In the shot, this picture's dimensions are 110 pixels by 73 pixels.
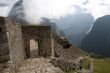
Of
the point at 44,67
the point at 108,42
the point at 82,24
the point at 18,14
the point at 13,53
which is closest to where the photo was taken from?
the point at 13,53

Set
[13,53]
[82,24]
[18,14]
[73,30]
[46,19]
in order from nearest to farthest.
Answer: [13,53], [18,14], [46,19], [73,30], [82,24]

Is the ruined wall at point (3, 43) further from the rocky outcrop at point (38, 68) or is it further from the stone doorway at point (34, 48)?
the stone doorway at point (34, 48)

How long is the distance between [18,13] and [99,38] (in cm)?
1855

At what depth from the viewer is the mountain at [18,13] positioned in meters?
31.8

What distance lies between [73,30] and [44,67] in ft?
104

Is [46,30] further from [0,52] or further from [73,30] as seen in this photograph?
[73,30]

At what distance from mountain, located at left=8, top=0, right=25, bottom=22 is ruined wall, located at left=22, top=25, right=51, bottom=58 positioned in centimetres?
712

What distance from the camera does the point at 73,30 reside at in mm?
50812

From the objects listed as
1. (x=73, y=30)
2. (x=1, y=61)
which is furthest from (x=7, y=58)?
(x=73, y=30)

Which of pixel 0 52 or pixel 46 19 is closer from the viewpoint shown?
pixel 0 52

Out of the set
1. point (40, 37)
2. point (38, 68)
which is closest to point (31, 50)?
point (40, 37)

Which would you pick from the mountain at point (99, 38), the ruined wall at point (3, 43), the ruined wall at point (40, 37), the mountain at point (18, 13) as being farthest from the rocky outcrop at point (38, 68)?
the mountain at point (99, 38)

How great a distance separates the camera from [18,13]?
32438 mm

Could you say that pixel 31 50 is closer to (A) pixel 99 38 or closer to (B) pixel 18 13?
(B) pixel 18 13
